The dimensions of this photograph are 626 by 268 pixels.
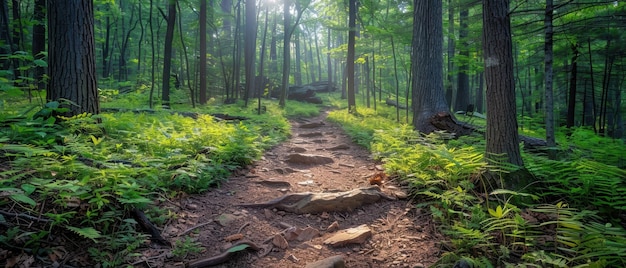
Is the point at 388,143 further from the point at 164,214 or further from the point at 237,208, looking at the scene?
the point at 164,214

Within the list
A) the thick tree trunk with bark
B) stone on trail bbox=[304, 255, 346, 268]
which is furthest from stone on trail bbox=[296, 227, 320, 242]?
the thick tree trunk with bark

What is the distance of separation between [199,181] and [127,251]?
1.58m

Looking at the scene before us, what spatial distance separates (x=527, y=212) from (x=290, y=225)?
2.67 meters

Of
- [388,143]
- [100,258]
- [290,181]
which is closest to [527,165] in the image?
[388,143]

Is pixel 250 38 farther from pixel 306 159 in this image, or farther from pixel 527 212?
Answer: pixel 527 212

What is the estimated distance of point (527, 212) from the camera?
316 cm

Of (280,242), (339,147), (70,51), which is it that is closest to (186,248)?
(280,242)

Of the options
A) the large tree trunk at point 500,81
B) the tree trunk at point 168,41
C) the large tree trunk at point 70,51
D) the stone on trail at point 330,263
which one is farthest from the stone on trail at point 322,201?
the tree trunk at point 168,41

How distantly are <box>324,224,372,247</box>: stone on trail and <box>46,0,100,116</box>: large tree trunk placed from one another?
14.4 ft

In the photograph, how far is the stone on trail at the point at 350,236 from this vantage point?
299cm

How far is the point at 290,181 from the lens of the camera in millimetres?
5047

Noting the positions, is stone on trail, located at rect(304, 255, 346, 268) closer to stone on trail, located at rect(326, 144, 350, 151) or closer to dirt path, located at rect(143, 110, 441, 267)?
dirt path, located at rect(143, 110, 441, 267)

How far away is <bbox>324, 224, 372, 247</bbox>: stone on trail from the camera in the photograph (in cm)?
299

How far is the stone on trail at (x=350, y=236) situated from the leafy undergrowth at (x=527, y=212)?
2.57ft
